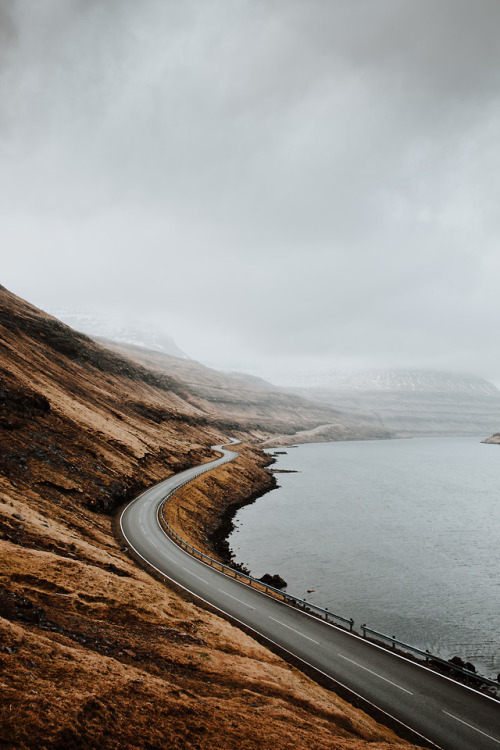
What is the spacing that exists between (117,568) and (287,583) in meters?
20.5

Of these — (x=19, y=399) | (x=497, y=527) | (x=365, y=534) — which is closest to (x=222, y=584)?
(x=365, y=534)

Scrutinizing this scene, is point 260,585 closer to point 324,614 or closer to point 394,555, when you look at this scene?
point 324,614

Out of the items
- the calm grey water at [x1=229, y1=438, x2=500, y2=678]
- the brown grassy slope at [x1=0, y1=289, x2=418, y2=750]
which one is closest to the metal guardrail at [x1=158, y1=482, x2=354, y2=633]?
the calm grey water at [x1=229, y1=438, x2=500, y2=678]

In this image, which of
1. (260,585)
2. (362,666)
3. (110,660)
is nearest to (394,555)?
(260,585)

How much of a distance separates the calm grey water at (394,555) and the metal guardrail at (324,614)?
3115 millimetres

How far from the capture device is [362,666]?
22.0 meters

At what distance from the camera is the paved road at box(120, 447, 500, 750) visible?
696 inches

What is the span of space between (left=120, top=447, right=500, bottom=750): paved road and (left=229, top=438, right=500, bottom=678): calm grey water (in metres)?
8.36

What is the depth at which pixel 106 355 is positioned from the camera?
151 metres

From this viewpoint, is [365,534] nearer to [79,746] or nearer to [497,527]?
[497,527]

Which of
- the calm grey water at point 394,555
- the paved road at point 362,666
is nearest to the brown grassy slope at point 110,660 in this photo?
the paved road at point 362,666

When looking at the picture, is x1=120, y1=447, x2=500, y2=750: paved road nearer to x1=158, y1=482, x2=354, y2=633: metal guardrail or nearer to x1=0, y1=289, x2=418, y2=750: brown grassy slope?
x1=158, y1=482, x2=354, y2=633: metal guardrail

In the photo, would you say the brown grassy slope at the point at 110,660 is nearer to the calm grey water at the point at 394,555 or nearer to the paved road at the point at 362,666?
the paved road at the point at 362,666

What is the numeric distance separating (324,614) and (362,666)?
39.5 feet
